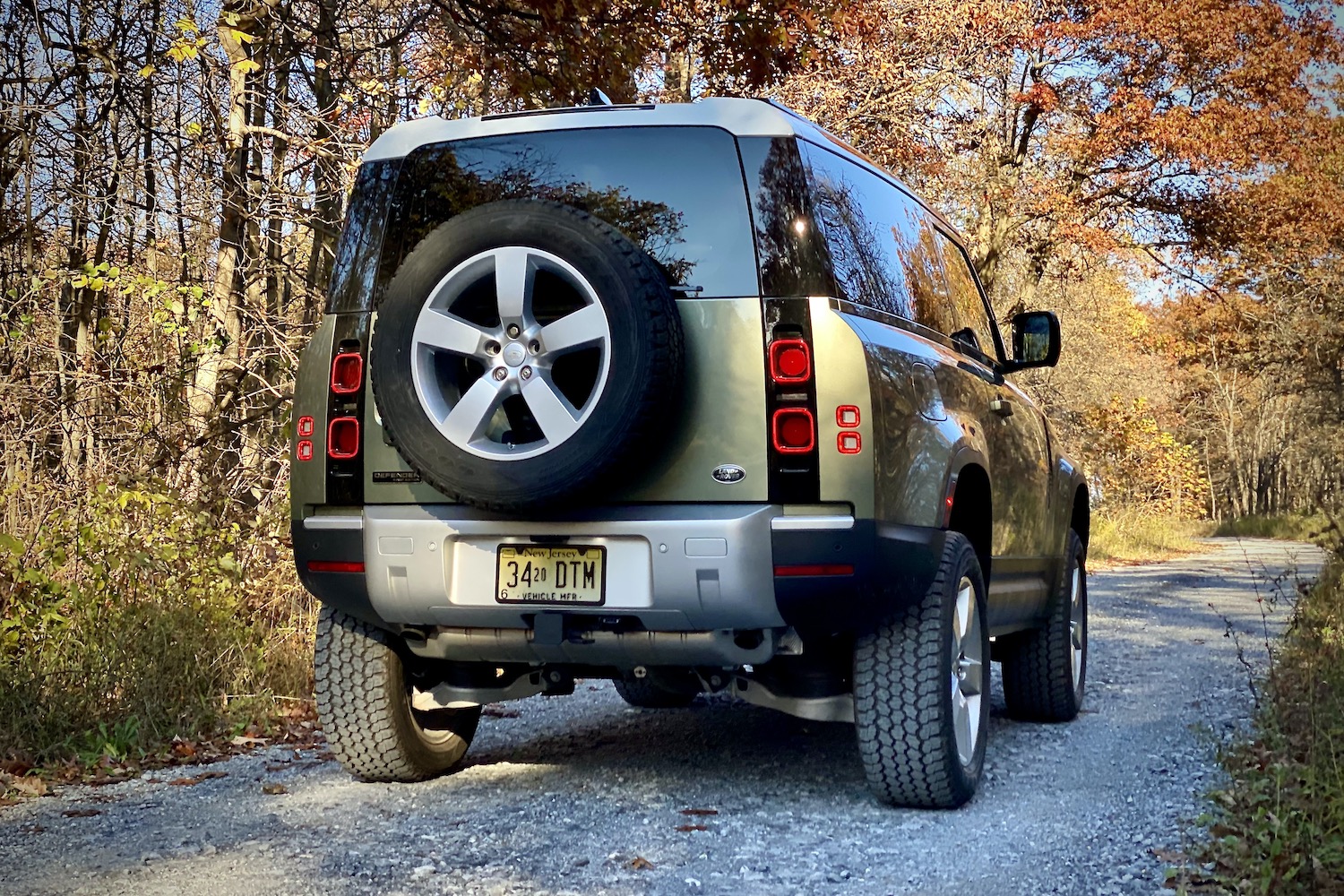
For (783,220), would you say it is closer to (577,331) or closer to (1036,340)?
(577,331)

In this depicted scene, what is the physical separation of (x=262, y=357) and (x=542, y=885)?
17.8 feet

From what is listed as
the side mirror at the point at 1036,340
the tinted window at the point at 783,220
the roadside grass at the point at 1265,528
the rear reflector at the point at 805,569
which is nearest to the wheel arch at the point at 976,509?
the rear reflector at the point at 805,569

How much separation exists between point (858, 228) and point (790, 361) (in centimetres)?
83

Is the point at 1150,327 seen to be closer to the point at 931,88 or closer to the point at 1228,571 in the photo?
the point at 1228,571

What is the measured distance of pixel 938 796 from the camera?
4.36 metres

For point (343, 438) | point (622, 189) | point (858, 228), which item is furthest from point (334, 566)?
point (858, 228)

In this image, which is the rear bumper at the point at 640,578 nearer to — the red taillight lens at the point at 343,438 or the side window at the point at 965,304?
the red taillight lens at the point at 343,438

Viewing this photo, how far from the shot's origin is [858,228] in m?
4.60

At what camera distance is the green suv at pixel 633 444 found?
13.0ft

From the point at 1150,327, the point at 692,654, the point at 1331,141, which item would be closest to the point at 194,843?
the point at 692,654

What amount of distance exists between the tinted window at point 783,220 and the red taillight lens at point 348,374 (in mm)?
1303

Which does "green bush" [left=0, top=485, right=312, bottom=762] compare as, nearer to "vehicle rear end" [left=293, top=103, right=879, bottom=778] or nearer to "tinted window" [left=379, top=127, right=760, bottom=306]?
"vehicle rear end" [left=293, top=103, right=879, bottom=778]

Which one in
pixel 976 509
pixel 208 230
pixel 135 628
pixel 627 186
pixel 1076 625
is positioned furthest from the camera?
pixel 208 230

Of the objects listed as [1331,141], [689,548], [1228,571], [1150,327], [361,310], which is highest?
[1331,141]
